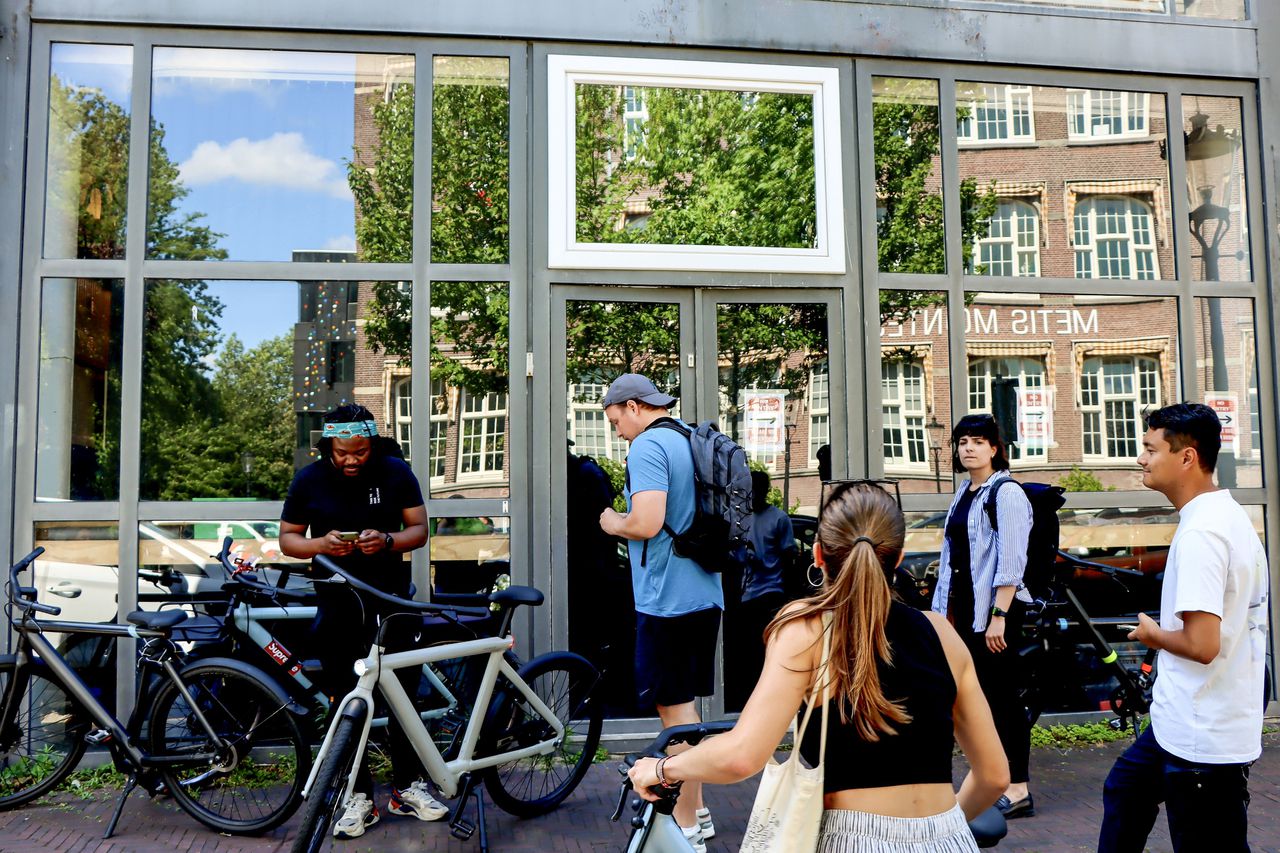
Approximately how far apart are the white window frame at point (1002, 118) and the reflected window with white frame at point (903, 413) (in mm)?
1527

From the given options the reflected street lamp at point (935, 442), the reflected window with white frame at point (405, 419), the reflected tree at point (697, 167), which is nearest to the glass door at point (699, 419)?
the reflected tree at point (697, 167)

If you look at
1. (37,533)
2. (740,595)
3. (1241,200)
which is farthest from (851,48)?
(37,533)

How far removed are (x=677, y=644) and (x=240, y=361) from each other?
3.26m

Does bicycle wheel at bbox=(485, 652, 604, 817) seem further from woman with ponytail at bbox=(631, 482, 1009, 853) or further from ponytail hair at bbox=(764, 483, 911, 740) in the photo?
ponytail hair at bbox=(764, 483, 911, 740)

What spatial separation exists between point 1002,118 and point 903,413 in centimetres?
206

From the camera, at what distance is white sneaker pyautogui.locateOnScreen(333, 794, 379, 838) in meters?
4.66

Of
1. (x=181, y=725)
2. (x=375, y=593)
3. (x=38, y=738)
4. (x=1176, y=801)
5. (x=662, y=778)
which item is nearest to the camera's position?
(x=662, y=778)

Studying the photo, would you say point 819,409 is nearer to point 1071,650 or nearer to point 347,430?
point 1071,650

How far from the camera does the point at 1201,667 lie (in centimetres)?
303

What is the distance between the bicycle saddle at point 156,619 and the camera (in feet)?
15.8

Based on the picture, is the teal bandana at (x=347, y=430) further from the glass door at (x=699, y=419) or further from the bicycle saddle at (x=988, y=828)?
the bicycle saddle at (x=988, y=828)

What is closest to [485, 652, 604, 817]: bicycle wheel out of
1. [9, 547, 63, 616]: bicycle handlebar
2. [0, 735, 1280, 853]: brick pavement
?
[0, 735, 1280, 853]: brick pavement

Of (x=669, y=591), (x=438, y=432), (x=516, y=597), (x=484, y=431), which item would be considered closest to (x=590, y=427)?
(x=484, y=431)

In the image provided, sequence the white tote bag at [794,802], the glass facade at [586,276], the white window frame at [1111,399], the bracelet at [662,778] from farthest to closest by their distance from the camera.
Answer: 1. the white window frame at [1111,399]
2. the glass facade at [586,276]
3. the bracelet at [662,778]
4. the white tote bag at [794,802]
